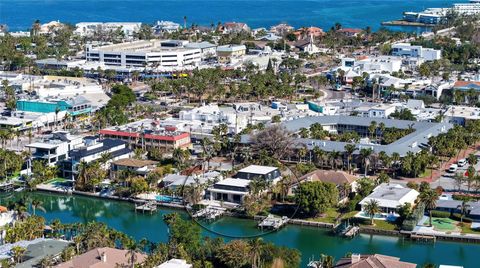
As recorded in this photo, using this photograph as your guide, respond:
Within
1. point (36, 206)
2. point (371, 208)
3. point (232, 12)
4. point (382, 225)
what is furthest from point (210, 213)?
point (232, 12)

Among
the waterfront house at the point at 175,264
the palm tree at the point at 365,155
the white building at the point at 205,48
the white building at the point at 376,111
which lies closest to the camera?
the waterfront house at the point at 175,264

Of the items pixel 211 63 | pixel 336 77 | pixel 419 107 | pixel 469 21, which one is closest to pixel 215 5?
pixel 469 21

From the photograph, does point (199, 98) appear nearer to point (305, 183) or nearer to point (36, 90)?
point (36, 90)

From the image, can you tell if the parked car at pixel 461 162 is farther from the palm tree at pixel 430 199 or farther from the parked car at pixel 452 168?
the palm tree at pixel 430 199

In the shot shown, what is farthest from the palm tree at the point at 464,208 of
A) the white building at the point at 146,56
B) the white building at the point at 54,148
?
the white building at the point at 146,56

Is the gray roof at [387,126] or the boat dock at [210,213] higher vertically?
the gray roof at [387,126]

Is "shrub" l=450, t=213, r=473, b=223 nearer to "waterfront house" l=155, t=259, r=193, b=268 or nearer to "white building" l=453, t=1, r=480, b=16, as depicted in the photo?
"waterfront house" l=155, t=259, r=193, b=268
